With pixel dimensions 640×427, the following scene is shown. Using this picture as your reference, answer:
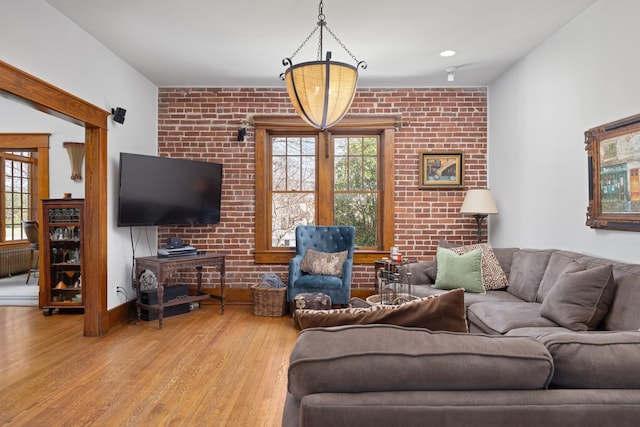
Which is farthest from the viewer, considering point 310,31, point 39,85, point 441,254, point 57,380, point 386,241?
point 386,241

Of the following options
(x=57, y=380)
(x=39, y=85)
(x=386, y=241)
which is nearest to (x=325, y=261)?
(x=386, y=241)

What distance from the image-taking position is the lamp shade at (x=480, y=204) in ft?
14.5

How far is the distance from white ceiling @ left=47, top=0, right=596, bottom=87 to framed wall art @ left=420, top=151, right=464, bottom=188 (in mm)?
934

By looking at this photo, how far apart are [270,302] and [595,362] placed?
149 inches

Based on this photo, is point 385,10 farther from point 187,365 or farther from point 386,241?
point 187,365

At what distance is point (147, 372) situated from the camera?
9.83 ft

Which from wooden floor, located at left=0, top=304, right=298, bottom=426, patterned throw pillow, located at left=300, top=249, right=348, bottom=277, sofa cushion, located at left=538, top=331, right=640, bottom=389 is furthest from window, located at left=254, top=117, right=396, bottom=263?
sofa cushion, located at left=538, top=331, right=640, bottom=389

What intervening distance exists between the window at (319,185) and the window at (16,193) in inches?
207

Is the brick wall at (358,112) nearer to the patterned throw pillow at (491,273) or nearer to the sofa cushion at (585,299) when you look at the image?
the patterned throw pillow at (491,273)

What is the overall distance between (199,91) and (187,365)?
342 cm

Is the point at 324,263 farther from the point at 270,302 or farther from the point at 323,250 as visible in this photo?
the point at 270,302

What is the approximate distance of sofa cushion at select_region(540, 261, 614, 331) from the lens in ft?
7.90

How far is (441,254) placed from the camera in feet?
12.8

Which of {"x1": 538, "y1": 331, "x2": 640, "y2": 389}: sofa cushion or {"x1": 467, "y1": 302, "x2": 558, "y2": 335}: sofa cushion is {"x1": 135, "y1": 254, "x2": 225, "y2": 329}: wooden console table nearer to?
{"x1": 467, "y1": 302, "x2": 558, "y2": 335}: sofa cushion
